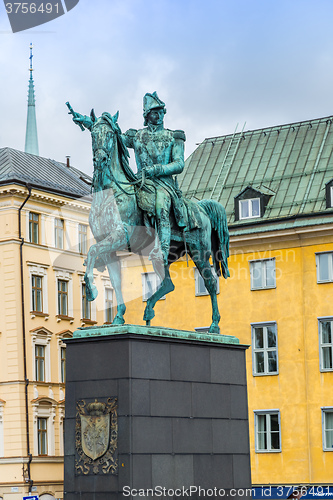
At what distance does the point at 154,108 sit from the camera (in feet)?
68.2

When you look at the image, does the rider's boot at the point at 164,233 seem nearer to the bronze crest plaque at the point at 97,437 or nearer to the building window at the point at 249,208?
the bronze crest plaque at the point at 97,437

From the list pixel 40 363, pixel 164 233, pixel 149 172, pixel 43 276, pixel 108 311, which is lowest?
pixel 40 363

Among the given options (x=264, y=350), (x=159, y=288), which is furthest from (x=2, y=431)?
(x=159, y=288)

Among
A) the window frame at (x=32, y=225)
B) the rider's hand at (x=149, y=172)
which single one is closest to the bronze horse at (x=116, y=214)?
the rider's hand at (x=149, y=172)

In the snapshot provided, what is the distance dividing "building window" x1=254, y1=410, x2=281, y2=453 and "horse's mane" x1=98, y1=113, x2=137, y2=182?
28.2 meters

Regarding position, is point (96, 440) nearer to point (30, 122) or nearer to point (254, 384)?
point (254, 384)

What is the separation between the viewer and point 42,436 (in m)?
56.5

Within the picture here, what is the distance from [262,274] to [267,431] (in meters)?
6.58

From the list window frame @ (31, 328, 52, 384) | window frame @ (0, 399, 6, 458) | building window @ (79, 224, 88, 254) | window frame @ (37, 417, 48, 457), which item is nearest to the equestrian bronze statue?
window frame @ (0, 399, 6, 458)

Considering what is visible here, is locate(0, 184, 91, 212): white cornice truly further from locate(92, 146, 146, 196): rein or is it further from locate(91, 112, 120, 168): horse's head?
locate(91, 112, 120, 168): horse's head

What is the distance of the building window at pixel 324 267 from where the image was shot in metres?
46.7

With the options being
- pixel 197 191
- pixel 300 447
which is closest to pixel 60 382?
pixel 197 191

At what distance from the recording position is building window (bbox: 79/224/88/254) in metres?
60.0

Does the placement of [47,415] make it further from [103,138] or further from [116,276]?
[103,138]
